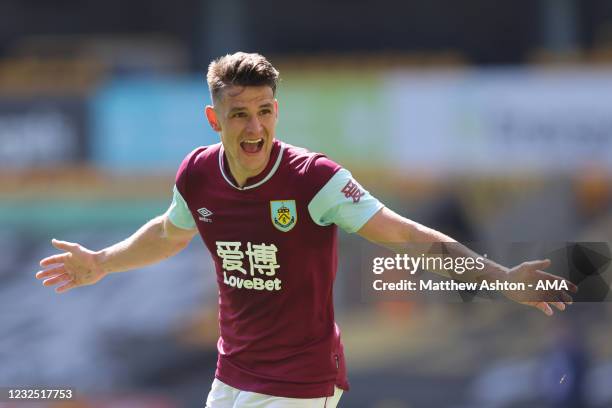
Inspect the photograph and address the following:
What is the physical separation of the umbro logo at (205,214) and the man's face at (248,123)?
0.27 m

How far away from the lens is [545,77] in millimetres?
12094

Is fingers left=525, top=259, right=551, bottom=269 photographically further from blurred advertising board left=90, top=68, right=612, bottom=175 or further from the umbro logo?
blurred advertising board left=90, top=68, right=612, bottom=175

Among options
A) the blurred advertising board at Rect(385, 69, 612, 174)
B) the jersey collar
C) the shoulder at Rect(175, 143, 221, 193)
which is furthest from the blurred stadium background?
the jersey collar

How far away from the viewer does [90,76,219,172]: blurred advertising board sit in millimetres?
12375

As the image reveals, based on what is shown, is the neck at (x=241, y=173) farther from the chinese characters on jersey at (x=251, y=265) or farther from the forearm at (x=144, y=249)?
the forearm at (x=144, y=249)

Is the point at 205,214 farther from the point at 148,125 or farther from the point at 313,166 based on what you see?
the point at 148,125

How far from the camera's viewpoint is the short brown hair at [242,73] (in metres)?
4.52

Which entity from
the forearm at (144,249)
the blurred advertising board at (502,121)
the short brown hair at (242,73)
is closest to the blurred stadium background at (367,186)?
the blurred advertising board at (502,121)

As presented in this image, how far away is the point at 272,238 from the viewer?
182 inches

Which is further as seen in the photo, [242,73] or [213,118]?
[213,118]

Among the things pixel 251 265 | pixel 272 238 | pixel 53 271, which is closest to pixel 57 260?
pixel 53 271

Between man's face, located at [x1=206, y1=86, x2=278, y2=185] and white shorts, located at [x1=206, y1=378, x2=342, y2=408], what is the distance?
92cm

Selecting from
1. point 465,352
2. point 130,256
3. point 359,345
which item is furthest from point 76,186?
point 130,256

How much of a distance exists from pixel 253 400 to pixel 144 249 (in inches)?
38.2
